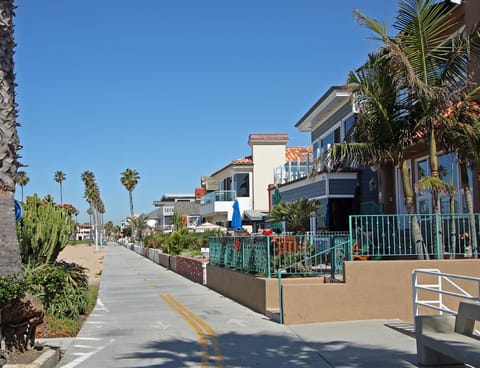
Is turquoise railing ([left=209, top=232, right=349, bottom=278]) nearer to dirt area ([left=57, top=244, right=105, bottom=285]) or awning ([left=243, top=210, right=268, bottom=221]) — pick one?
dirt area ([left=57, top=244, right=105, bottom=285])

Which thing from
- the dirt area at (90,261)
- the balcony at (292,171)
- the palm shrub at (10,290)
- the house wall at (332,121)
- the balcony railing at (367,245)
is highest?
the house wall at (332,121)

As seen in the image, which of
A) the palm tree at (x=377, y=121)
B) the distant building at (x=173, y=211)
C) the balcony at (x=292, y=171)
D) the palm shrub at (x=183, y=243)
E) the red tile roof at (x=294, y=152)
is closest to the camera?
the palm tree at (x=377, y=121)

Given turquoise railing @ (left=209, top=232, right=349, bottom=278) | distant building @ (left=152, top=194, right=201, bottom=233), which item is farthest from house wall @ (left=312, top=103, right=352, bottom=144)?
distant building @ (left=152, top=194, right=201, bottom=233)

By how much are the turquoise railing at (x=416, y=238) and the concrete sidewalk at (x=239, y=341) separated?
1688 mm

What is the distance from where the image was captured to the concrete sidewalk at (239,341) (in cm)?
839

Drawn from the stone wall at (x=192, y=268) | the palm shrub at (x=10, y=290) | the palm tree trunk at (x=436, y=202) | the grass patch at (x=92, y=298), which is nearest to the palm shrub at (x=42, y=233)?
the grass patch at (x=92, y=298)

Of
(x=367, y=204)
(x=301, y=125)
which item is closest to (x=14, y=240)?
(x=367, y=204)

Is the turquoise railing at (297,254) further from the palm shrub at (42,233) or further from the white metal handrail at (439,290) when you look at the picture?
the palm shrub at (42,233)

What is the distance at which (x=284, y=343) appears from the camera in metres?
9.69

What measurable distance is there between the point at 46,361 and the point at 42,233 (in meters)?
5.93

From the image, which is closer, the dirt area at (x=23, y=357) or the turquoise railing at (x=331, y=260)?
the dirt area at (x=23, y=357)

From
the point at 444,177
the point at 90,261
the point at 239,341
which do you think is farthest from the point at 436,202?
the point at 90,261

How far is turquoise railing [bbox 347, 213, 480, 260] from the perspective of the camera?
39.7ft

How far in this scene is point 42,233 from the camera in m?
13.4
